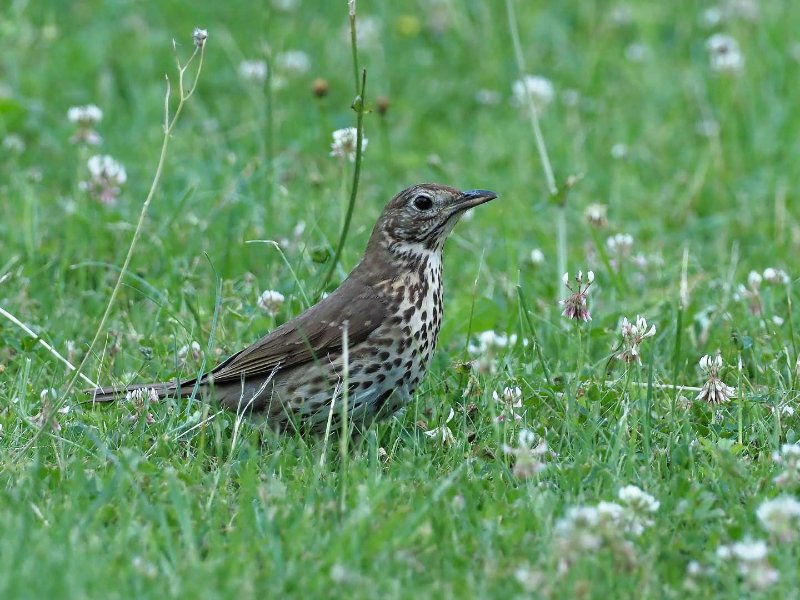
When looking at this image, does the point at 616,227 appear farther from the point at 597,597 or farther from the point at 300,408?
the point at 597,597

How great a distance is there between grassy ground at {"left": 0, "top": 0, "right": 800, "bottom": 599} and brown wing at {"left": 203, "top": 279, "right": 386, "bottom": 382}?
0.27 m

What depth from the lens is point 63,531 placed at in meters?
4.19

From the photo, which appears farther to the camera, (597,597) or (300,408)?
(300,408)

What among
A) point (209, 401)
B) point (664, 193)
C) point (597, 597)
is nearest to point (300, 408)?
point (209, 401)

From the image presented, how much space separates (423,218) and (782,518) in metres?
2.17

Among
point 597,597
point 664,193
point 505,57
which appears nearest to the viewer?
point 597,597

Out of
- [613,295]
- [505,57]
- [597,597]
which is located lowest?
[597,597]

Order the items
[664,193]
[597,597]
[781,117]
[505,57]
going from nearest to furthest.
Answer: [597,597] → [664,193] → [781,117] → [505,57]

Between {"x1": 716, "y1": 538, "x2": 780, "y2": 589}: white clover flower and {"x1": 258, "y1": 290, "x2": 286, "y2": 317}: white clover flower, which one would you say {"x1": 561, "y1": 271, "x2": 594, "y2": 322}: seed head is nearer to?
{"x1": 258, "y1": 290, "x2": 286, "y2": 317}: white clover flower

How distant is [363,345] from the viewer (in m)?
5.57

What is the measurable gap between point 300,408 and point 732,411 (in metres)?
1.68

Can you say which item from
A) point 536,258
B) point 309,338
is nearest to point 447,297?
point 536,258

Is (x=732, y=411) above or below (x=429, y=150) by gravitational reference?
below

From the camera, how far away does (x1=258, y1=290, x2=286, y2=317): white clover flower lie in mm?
6363
